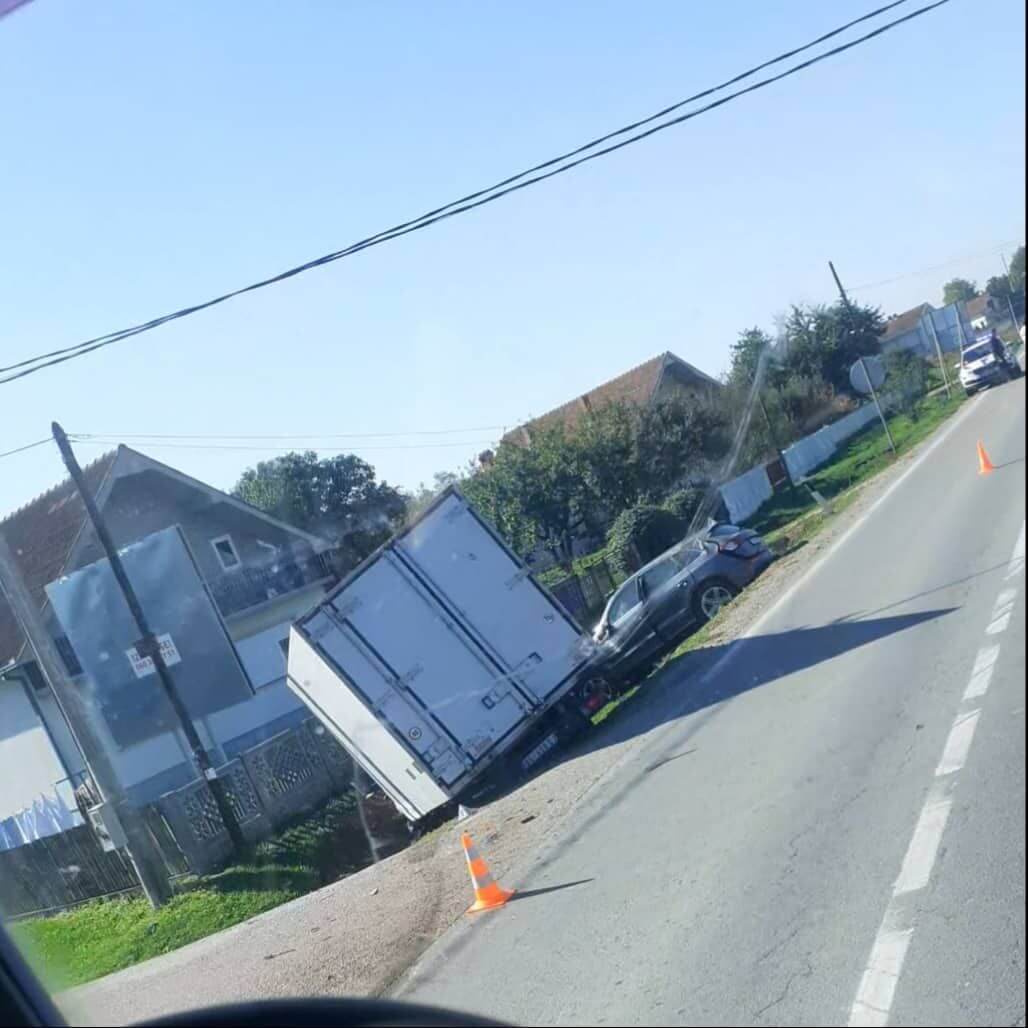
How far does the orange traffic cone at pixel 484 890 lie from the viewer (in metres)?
8.27

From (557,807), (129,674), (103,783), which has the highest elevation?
(129,674)

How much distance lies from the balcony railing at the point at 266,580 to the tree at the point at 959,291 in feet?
47.0

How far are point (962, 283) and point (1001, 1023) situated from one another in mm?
2311

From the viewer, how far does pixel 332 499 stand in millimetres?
17516

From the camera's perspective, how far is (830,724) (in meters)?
9.10

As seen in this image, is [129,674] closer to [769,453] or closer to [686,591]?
[686,591]

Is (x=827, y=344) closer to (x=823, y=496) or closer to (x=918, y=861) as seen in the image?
(x=823, y=496)

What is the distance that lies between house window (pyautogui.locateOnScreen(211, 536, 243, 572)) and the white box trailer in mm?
3700

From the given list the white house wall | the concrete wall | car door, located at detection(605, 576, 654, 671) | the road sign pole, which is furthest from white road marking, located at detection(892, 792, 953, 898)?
the concrete wall

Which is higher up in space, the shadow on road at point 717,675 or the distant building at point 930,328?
the distant building at point 930,328

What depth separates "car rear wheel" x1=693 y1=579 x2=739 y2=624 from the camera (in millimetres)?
17219

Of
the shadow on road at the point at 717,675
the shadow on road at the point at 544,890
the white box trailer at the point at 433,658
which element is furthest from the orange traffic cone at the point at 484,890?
the white box trailer at the point at 433,658

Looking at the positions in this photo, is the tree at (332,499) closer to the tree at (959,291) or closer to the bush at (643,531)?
the bush at (643,531)

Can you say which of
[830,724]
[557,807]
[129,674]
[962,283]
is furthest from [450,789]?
[962,283]
